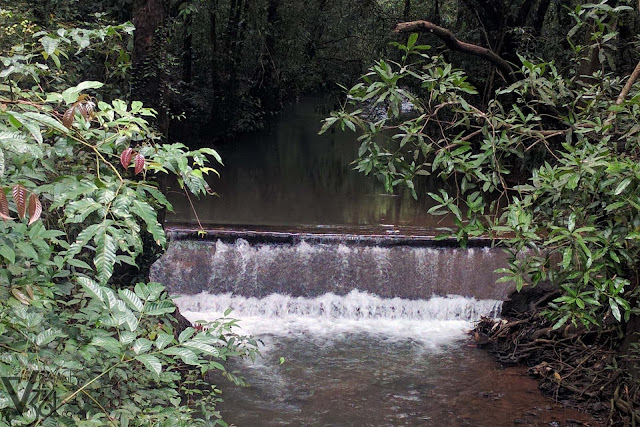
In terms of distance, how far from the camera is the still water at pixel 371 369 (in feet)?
20.3

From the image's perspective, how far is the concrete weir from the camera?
9.02 metres

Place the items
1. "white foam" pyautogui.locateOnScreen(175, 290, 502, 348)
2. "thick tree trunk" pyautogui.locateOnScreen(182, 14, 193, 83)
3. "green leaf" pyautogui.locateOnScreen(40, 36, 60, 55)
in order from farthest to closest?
"thick tree trunk" pyautogui.locateOnScreen(182, 14, 193, 83) → "white foam" pyautogui.locateOnScreen(175, 290, 502, 348) → "green leaf" pyautogui.locateOnScreen(40, 36, 60, 55)

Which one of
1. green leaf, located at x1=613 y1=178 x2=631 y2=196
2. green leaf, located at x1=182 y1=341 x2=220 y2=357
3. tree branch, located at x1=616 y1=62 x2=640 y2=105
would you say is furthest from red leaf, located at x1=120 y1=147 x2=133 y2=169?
tree branch, located at x1=616 y1=62 x2=640 y2=105

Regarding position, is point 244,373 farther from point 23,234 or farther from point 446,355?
point 23,234

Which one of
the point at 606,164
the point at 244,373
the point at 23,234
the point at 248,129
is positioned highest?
the point at 248,129

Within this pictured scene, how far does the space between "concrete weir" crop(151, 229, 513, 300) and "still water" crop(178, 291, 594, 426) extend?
0.56ft

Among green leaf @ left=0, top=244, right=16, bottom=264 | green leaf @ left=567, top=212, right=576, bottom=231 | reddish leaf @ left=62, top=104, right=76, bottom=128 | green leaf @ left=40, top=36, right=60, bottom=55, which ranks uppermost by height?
green leaf @ left=40, top=36, right=60, bottom=55

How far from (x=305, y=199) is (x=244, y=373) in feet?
22.6

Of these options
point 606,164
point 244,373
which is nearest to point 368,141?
point 606,164

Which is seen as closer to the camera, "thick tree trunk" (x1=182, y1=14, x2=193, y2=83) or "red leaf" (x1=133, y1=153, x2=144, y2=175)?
"red leaf" (x1=133, y1=153, x2=144, y2=175)

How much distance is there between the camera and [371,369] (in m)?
7.21

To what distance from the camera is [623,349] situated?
536 centimetres

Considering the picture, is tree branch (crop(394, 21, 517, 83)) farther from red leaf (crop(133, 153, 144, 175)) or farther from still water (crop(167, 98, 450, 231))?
still water (crop(167, 98, 450, 231))

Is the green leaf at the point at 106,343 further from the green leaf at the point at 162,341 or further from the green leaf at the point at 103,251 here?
the green leaf at the point at 103,251
